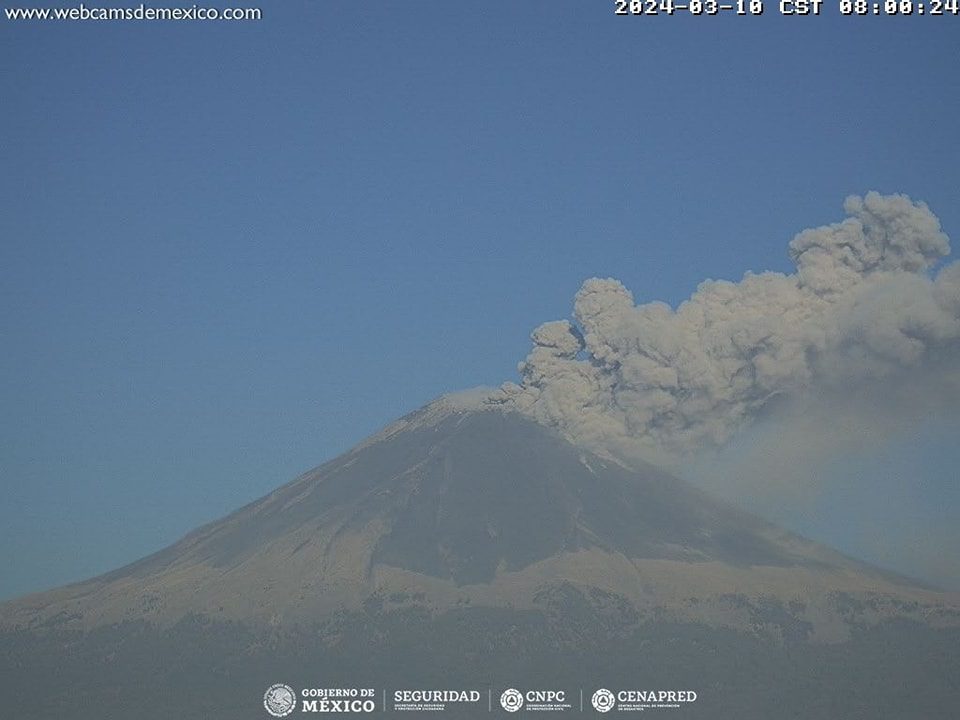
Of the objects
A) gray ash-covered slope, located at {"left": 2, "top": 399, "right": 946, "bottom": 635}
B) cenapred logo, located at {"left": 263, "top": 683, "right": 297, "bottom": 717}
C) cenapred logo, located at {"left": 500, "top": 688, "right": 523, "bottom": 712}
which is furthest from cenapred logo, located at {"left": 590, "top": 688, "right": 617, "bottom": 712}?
cenapred logo, located at {"left": 263, "top": 683, "right": 297, "bottom": 717}

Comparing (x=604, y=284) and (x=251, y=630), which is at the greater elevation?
(x=604, y=284)

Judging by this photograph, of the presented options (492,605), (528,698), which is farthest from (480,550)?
(528,698)

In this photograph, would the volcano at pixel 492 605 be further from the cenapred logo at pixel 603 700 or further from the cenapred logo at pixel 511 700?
the cenapred logo at pixel 603 700

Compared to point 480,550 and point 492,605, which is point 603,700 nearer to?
point 492,605

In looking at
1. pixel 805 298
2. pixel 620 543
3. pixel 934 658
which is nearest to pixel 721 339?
pixel 805 298

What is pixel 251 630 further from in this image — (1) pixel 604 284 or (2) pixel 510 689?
(1) pixel 604 284

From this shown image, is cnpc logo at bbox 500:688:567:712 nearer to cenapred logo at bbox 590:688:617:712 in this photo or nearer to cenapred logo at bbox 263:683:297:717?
cenapred logo at bbox 590:688:617:712
